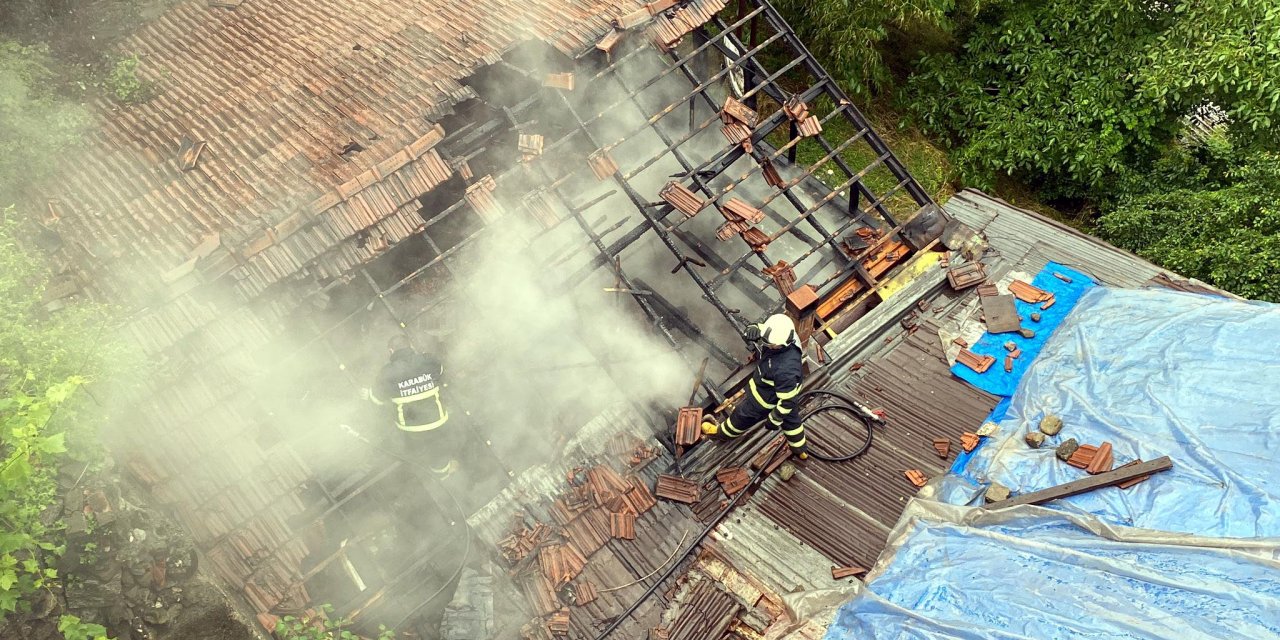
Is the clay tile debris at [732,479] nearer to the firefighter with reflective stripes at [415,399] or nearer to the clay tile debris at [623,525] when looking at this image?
the clay tile debris at [623,525]

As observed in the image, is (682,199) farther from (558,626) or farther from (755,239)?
(558,626)

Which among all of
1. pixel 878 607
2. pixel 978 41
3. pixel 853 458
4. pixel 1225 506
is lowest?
pixel 1225 506

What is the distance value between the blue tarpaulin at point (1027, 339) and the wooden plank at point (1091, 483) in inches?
67.7

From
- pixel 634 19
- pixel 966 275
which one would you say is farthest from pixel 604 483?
pixel 634 19

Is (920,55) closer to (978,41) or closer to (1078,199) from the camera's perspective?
(978,41)

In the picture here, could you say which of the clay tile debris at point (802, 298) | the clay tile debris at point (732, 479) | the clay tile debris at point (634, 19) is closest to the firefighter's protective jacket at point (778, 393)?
the clay tile debris at point (732, 479)

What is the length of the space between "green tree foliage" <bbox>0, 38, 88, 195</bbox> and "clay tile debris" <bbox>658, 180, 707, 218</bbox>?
716 centimetres

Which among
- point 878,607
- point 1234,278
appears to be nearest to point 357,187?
point 878,607

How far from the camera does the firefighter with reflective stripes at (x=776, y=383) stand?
28.7 feet

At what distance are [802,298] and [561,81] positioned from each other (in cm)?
403

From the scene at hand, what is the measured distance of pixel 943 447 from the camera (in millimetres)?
9031

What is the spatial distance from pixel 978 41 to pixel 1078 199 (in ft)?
12.9

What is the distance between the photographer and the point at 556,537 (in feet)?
28.9

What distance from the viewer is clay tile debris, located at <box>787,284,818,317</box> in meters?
9.88
